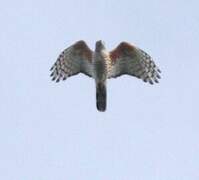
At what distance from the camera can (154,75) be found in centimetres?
2298

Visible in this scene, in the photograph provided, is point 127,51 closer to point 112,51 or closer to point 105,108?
point 112,51

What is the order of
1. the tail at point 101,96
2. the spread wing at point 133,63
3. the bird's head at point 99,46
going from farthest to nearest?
the spread wing at point 133,63 → the bird's head at point 99,46 → the tail at point 101,96

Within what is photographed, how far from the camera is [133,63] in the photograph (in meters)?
22.8

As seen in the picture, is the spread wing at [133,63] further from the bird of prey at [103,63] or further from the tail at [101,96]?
the tail at [101,96]

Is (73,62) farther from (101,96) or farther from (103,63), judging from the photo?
(101,96)

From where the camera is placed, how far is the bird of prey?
2142 cm

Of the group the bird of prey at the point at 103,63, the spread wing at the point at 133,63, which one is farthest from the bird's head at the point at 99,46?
the spread wing at the point at 133,63

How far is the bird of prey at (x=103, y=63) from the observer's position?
21422 millimetres

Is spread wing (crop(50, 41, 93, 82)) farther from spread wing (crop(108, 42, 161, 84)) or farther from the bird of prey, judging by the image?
spread wing (crop(108, 42, 161, 84))

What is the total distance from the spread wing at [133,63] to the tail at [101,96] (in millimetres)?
954

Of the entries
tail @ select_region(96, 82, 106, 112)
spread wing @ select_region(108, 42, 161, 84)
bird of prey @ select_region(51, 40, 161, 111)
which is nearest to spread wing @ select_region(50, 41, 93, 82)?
bird of prey @ select_region(51, 40, 161, 111)

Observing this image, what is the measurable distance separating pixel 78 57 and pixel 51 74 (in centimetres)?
89

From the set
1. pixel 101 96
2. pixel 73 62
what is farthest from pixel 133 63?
pixel 101 96

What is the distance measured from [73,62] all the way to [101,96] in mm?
2163
